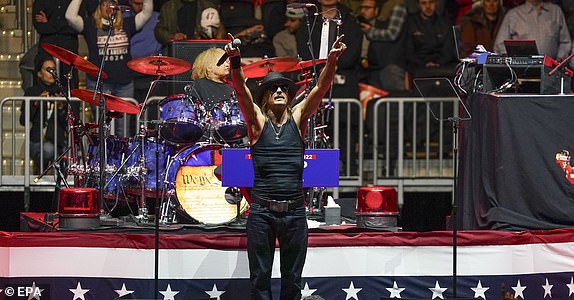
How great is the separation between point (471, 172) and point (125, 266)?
12.7ft

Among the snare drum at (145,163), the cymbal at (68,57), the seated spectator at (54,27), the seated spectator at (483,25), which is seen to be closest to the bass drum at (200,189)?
the snare drum at (145,163)

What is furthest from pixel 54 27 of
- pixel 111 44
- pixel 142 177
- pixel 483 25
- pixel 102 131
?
pixel 483 25

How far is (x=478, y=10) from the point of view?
19.2m

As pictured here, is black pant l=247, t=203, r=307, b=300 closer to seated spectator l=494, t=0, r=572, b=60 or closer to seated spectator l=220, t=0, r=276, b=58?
seated spectator l=220, t=0, r=276, b=58

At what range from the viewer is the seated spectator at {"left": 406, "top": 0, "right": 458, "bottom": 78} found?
1872cm

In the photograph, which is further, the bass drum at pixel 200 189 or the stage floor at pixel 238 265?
the bass drum at pixel 200 189

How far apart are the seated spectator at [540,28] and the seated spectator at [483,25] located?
1.50 ft

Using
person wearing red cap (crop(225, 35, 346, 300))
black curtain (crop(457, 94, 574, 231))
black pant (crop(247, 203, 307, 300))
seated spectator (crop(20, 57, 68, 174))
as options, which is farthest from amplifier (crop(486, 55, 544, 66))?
seated spectator (crop(20, 57, 68, 174))

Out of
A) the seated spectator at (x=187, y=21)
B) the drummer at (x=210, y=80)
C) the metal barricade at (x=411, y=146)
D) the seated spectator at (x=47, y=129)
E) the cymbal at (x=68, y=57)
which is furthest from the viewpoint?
the seated spectator at (x=187, y=21)

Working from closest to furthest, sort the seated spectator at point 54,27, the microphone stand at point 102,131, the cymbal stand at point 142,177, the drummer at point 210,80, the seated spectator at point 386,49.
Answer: the cymbal stand at point 142,177
the microphone stand at point 102,131
the drummer at point 210,80
the seated spectator at point 54,27
the seated spectator at point 386,49

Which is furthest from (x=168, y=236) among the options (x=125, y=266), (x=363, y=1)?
(x=363, y=1)

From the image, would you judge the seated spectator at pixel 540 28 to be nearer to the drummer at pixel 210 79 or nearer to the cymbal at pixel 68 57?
the drummer at pixel 210 79

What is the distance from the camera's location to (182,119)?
47.0 ft

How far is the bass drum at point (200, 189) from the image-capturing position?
45.6 ft
